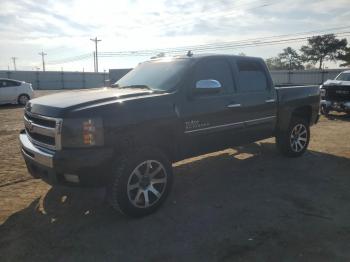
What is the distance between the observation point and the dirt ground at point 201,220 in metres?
3.54

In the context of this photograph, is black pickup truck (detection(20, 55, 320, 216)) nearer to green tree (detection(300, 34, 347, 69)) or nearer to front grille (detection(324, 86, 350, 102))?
front grille (detection(324, 86, 350, 102))

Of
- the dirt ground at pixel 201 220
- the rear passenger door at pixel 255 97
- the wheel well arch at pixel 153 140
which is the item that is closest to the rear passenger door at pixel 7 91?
the dirt ground at pixel 201 220

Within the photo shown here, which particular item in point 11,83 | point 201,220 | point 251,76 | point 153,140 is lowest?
point 201,220

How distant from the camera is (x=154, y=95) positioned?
452 centimetres

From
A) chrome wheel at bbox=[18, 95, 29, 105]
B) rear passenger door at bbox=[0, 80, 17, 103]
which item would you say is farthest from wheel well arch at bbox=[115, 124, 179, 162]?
chrome wheel at bbox=[18, 95, 29, 105]

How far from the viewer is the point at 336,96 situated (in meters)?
13.3

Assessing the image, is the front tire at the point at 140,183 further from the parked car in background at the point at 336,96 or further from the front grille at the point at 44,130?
the parked car in background at the point at 336,96

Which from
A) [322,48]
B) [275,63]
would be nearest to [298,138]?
[322,48]

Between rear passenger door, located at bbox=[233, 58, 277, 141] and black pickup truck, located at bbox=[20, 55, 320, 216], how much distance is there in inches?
0.7

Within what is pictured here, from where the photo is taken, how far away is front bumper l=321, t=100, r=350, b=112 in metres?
12.7

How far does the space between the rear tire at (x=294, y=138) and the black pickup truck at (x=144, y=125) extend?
0.94 m

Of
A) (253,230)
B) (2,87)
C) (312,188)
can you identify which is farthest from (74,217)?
(2,87)

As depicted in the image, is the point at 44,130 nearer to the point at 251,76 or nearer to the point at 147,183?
the point at 147,183

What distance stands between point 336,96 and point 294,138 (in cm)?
732
